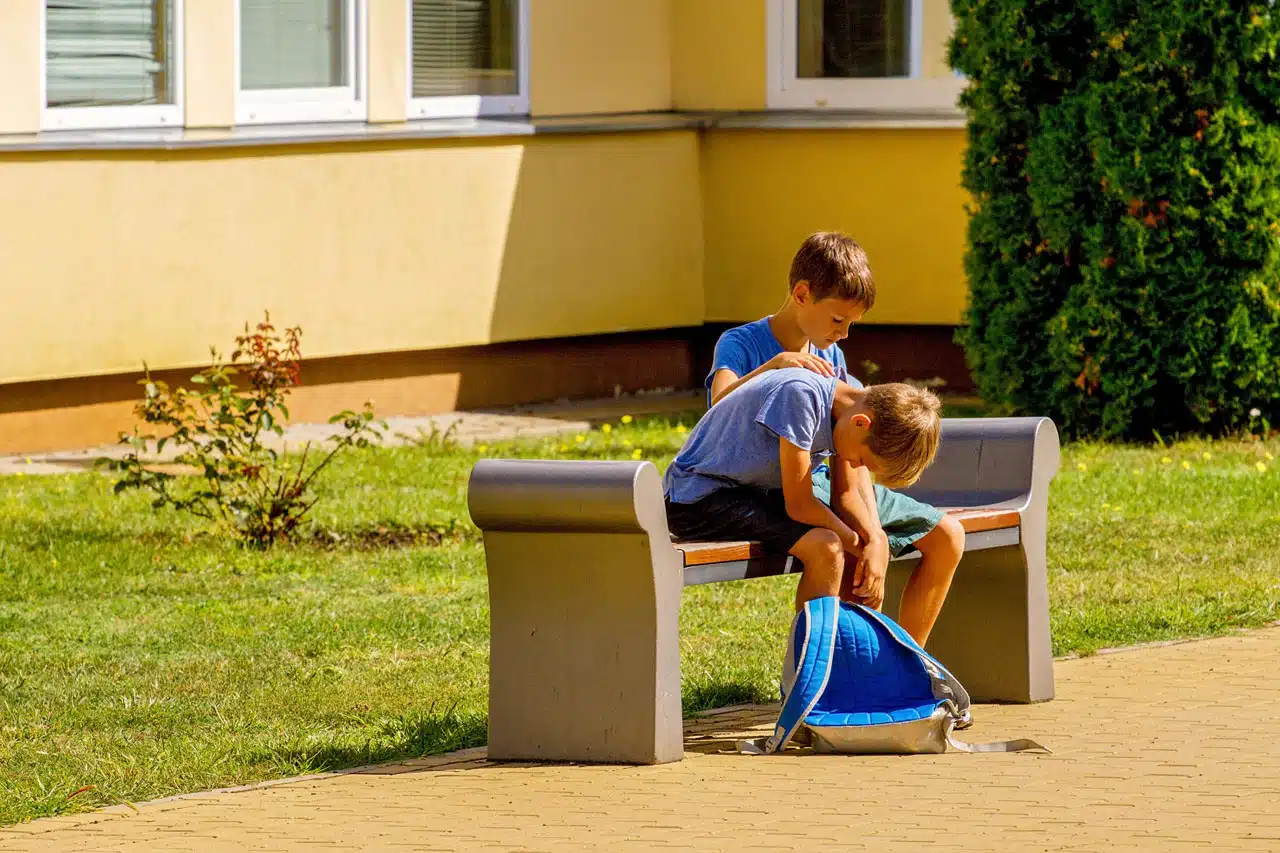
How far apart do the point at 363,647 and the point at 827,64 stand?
8.50m

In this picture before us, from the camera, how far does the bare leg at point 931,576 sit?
6.39 metres

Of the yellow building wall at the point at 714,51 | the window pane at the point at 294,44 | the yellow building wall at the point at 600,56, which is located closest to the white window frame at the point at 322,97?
the window pane at the point at 294,44

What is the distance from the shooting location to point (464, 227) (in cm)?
1441

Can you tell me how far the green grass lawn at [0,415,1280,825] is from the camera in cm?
638

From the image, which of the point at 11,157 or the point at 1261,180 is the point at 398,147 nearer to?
the point at 11,157

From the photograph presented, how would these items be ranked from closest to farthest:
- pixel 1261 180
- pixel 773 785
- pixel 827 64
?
1. pixel 773 785
2. pixel 1261 180
3. pixel 827 64

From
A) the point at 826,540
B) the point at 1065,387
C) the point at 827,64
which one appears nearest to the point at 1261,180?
the point at 1065,387

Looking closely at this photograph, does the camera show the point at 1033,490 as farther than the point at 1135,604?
No

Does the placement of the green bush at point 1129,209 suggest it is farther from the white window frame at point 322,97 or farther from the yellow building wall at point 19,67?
the yellow building wall at point 19,67

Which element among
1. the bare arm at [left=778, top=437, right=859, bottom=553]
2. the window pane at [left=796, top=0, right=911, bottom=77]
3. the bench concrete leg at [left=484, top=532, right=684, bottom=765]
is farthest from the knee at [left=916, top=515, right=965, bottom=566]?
the window pane at [left=796, top=0, right=911, bottom=77]

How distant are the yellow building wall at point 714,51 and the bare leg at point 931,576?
939 centimetres

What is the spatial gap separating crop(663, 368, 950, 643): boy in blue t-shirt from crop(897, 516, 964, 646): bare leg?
3 centimetres

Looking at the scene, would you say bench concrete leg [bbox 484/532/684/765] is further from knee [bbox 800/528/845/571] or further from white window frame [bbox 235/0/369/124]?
white window frame [bbox 235/0/369/124]

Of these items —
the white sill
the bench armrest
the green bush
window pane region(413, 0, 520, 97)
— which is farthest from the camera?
window pane region(413, 0, 520, 97)
